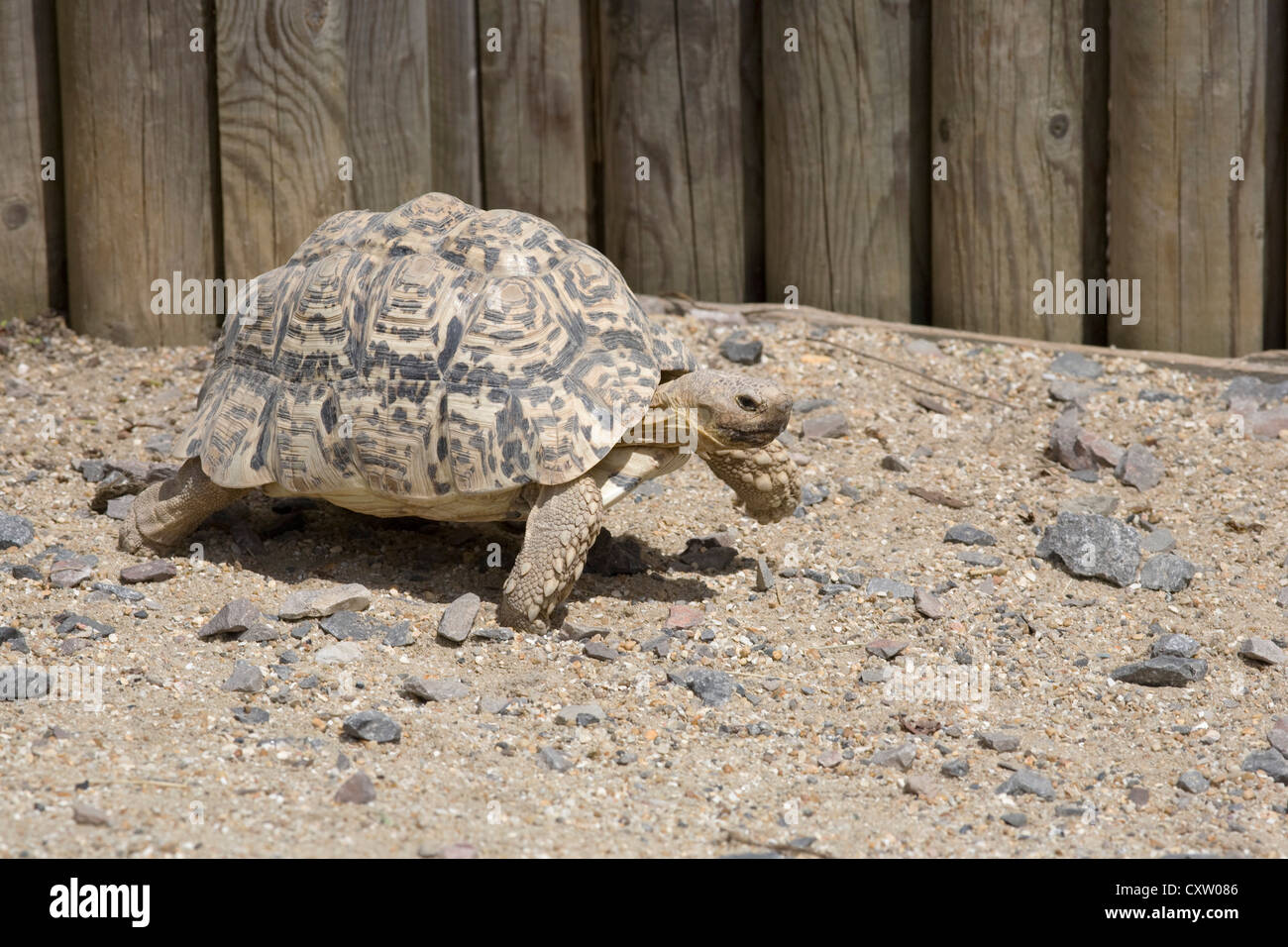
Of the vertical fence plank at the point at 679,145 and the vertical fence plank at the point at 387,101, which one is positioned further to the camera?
the vertical fence plank at the point at 679,145

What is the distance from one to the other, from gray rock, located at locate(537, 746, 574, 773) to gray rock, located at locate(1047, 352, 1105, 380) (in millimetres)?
3292

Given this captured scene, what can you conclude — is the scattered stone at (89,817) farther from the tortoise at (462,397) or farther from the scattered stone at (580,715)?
the tortoise at (462,397)

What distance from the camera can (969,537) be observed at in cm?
503

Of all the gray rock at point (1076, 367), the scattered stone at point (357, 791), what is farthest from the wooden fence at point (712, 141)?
the scattered stone at point (357, 791)

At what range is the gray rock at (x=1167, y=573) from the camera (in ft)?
15.4

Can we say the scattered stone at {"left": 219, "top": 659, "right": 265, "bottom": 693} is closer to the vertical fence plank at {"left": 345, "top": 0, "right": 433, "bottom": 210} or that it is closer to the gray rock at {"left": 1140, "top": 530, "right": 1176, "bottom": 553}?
the vertical fence plank at {"left": 345, "top": 0, "right": 433, "bottom": 210}

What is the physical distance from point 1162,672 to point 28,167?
4833mm

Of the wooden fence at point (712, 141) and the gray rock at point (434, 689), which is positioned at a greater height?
the wooden fence at point (712, 141)

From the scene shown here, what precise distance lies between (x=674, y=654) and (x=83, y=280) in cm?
341

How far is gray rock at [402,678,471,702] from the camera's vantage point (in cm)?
387

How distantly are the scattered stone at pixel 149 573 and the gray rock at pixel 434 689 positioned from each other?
111cm

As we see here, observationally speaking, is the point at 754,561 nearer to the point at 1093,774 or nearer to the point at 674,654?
the point at 674,654

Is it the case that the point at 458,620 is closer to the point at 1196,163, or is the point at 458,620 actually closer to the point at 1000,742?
the point at 1000,742

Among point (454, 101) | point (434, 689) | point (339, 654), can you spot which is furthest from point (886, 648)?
point (454, 101)
